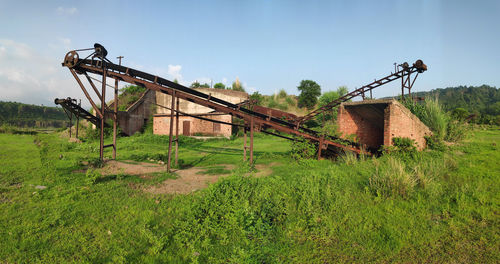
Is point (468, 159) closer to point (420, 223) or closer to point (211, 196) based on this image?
point (420, 223)

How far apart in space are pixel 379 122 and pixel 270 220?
900cm

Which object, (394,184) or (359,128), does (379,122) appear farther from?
(394,184)

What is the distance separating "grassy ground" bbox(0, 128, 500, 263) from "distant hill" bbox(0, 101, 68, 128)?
43563 mm

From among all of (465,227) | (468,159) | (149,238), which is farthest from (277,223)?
(468,159)

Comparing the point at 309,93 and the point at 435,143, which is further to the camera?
the point at 309,93

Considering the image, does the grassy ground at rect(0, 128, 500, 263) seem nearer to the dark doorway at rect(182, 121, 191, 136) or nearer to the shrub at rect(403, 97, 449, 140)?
the shrub at rect(403, 97, 449, 140)

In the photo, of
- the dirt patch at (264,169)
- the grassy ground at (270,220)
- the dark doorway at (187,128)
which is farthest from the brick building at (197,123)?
the grassy ground at (270,220)

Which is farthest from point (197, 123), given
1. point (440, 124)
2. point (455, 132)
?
point (455, 132)

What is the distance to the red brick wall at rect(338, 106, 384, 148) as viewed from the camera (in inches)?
418

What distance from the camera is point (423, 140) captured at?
789 centimetres

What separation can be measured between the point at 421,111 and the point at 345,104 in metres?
2.89

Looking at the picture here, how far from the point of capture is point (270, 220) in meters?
4.13

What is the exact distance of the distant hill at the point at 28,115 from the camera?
39438 mm

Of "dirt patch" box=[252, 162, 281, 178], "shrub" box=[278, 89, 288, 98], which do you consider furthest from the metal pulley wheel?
"shrub" box=[278, 89, 288, 98]
